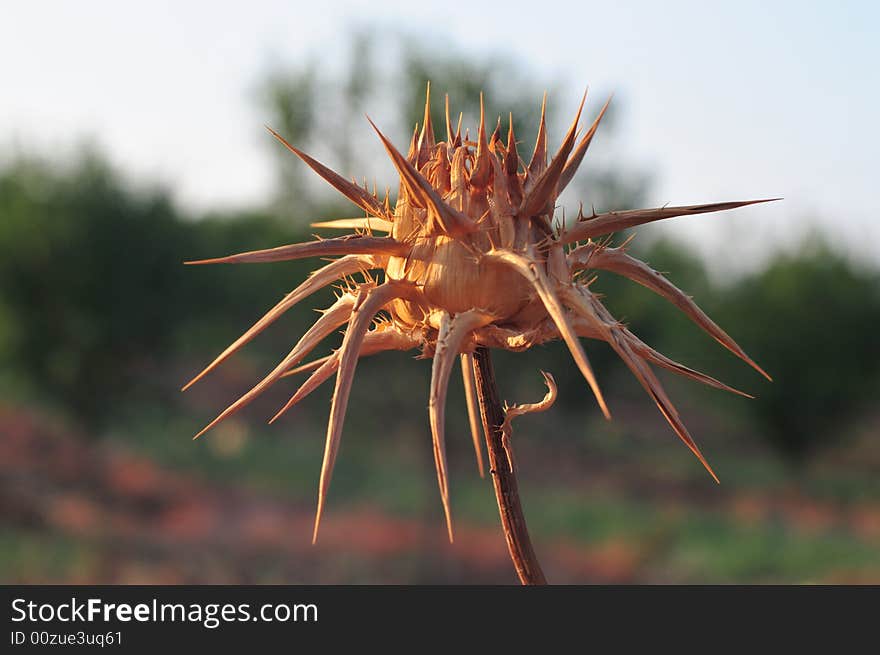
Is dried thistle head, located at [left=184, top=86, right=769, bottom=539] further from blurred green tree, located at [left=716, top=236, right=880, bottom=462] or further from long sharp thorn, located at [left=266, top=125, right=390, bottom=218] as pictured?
blurred green tree, located at [left=716, top=236, right=880, bottom=462]

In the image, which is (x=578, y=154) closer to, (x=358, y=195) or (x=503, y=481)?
(x=358, y=195)

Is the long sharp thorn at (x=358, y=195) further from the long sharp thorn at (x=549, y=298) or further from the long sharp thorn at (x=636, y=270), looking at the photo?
the long sharp thorn at (x=636, y=270)

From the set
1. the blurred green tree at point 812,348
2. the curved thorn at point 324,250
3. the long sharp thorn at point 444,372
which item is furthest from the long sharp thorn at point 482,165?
the blurred green tree at point 812,348

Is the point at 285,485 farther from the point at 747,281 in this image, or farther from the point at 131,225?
the point at 747,281

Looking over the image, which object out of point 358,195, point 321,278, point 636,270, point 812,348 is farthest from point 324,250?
point 812,348

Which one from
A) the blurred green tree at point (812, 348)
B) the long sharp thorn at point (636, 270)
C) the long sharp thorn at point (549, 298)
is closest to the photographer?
the long sharp thorn at point (549, 298)

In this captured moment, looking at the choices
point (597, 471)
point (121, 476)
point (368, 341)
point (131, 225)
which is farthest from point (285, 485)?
point (368, 341)
